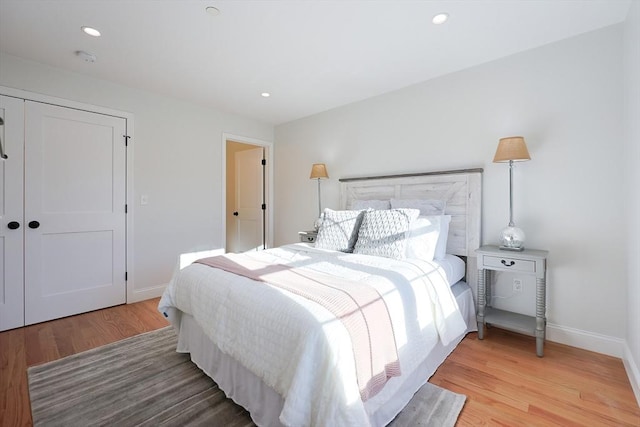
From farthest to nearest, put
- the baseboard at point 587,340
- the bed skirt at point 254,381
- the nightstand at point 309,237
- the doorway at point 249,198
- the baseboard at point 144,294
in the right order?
the doorway at point 249,198 < the nightstand at point 309,237 < the baseboard at point 144,294 < the baseboard at point 587,340 < the bed skirt at point 254,381

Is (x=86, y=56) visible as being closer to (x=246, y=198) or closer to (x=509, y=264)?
(x=246, y=198)

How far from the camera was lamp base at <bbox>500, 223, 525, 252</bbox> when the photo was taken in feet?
7.50

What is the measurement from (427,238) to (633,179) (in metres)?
1.29

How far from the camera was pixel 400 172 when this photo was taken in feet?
10.6

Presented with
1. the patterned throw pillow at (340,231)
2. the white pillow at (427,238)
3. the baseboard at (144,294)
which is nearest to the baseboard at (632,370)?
the white pillow at (427,238)

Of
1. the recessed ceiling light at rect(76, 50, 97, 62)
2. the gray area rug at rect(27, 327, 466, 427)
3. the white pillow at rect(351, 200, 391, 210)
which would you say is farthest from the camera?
the white pillow at rect(351, 200, 391, 210)

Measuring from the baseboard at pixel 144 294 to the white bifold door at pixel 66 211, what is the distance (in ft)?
0.27

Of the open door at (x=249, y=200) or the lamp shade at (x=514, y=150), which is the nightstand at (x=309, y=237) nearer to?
the open door at (x=249, y=200)

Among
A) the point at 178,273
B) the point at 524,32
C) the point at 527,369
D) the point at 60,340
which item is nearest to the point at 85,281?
the point at 60,340

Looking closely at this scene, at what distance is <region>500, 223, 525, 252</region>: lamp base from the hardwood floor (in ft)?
2.57

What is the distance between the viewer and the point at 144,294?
341 cm

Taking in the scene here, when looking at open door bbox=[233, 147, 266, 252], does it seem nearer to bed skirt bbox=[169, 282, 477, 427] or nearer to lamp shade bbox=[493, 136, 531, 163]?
bed skirt bbox=[169, 282, 477, 427]

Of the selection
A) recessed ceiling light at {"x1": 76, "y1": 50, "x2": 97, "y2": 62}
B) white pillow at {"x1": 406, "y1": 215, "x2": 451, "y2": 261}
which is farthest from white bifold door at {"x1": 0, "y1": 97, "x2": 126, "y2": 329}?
white pillow at {"x1": 406, "y1": 215, "x2": 451, "y2": 261}

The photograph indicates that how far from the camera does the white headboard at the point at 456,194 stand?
2660 millimetres
